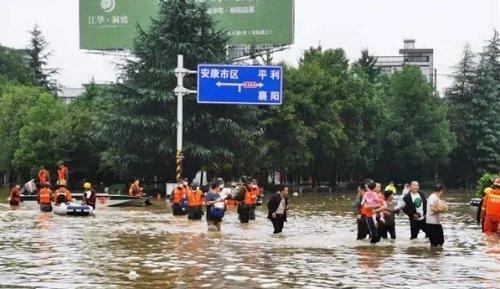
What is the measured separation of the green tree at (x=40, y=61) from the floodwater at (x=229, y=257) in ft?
269

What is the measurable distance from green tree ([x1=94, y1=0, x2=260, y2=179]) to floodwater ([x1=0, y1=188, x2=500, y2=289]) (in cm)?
2583

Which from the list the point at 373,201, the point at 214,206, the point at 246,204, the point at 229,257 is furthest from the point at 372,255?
the point at 246,204

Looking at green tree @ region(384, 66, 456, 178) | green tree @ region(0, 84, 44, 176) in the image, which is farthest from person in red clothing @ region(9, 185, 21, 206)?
green tree @ region(384, 66, 456, 178)

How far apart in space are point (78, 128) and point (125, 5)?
31.7 ft

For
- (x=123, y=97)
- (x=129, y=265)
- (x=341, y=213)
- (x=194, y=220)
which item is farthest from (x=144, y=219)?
(x=123, y=97)

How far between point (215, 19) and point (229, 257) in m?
44.8

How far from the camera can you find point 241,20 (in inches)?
2370

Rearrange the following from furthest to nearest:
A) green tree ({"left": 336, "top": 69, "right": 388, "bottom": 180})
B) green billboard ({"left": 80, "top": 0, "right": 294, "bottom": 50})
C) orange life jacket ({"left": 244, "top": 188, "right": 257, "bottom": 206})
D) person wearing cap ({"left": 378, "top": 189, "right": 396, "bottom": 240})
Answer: green tree ({"left": 336, "top": 69, "right": 388, "bottom": 180})
green billboard ({"left": 80, "top": 0, "right": 294, "bottom": 50})
orange life jacket ({"left": 244, "top": 188, "right": 257, "bottom": 206})
person wearing cap ({"left": 378, "top": 189, "right": 396, "bottom": 240})

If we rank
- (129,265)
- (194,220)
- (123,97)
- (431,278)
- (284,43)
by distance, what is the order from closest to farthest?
1. (431,278)
2. (129,265)
3. (194,220)
4. (123,97)
5. (284,43)

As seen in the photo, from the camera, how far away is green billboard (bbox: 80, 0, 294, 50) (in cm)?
5922

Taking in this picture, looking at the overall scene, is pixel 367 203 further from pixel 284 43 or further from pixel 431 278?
pixel 284 43

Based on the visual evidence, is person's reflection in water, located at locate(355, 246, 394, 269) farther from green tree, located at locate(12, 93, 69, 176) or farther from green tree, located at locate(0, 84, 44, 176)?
green tree, located at locate(0, 84, 44, 176)

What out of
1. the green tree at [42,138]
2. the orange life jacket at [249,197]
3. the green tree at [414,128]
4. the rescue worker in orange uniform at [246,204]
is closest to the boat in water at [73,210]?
the rescue worker in orange uniform at [246,204]

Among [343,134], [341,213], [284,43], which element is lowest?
[341,213]
